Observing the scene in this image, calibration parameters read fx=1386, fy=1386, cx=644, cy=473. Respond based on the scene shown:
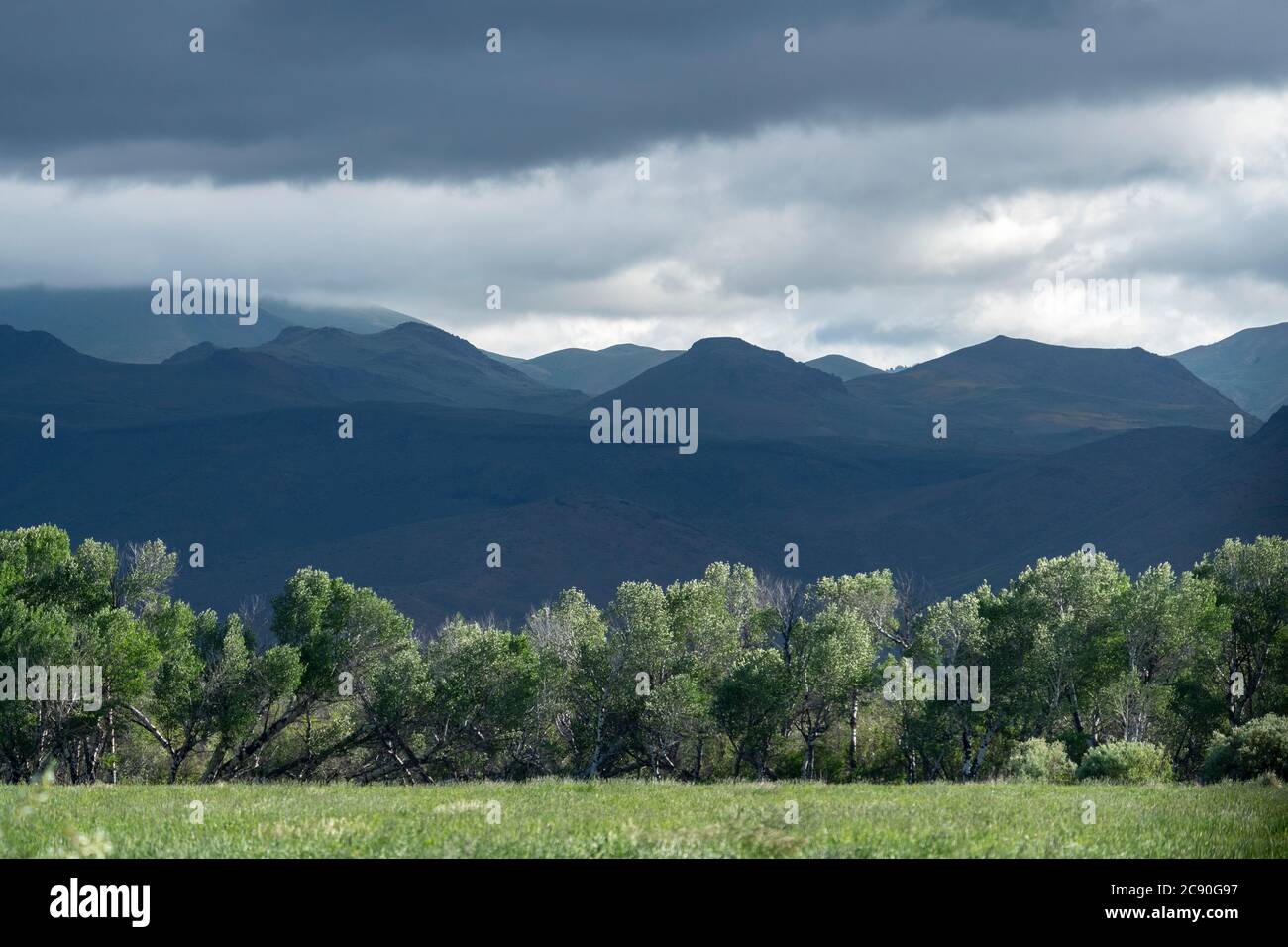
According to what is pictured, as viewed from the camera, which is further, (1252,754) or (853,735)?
(853,735)

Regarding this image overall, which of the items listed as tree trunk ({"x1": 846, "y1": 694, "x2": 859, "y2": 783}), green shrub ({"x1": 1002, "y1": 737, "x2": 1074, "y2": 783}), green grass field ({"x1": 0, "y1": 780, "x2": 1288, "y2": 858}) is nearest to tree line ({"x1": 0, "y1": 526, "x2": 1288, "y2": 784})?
tree trunk ({"x1": 846, "y1": 694, "x2": 859, "y2": 783})

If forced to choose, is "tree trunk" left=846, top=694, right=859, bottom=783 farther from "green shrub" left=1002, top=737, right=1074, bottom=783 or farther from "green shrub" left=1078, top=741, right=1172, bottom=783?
"green shrub" left=1078, top=741, right=1172, bottom=783

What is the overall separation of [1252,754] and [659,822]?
22138mm

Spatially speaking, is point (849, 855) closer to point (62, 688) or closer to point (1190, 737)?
point (62, 688)

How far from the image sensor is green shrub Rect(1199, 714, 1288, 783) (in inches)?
1540

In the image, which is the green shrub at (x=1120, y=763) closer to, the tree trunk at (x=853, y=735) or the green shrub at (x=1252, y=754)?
the green shrub at (x=1252, y=754)

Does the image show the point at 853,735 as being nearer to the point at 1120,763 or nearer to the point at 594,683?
the point at 594,683

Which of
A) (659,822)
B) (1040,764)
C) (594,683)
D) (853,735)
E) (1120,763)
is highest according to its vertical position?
(659,822)

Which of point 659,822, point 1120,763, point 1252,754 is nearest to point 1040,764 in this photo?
point 1120,763

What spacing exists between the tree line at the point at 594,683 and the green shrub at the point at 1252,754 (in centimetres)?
1966

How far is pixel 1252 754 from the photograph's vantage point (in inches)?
1564

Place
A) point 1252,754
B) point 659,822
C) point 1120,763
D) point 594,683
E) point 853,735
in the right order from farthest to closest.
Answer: point 853,735 < point 594,683 < point 1120,763 < point 1252,754 < point 659,822

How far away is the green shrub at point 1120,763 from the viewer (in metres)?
43.2
